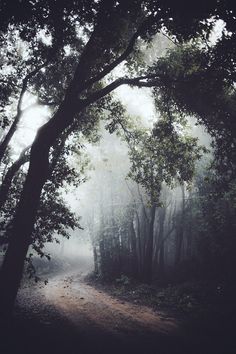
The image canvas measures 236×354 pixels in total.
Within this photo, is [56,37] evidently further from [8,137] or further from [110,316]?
[110,316]

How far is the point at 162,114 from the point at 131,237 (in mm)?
15770

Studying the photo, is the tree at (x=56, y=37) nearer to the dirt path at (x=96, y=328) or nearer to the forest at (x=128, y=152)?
the forest at (x=128, y=152)

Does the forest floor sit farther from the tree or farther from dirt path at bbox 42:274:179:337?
the tree

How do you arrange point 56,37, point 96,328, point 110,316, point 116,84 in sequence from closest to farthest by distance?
point 116,84, point 56,37, point 96,328, point 110,316

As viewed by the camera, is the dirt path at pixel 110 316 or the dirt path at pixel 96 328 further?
the dirt path at pixel 110 316

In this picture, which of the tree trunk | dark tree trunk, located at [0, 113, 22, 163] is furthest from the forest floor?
dark tree trunk, located at [0, 113, 22, 163]

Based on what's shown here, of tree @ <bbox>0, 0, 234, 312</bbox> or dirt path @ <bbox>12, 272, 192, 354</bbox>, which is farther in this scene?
dirt path @ <bbox>12, 272, 192, 354</bbox>

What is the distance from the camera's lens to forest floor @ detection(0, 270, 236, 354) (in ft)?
25.3

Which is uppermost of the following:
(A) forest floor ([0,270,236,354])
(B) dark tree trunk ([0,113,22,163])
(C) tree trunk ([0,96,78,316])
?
(B) dark tree trunk ([0,113,22,163])

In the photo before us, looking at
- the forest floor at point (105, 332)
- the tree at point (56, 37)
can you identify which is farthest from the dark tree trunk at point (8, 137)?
the forest floor at point (105, 332)

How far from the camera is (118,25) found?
889cm

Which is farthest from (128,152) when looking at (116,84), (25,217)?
(25,217)

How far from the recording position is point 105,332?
10.0 metres

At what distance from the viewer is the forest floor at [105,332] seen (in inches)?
304
